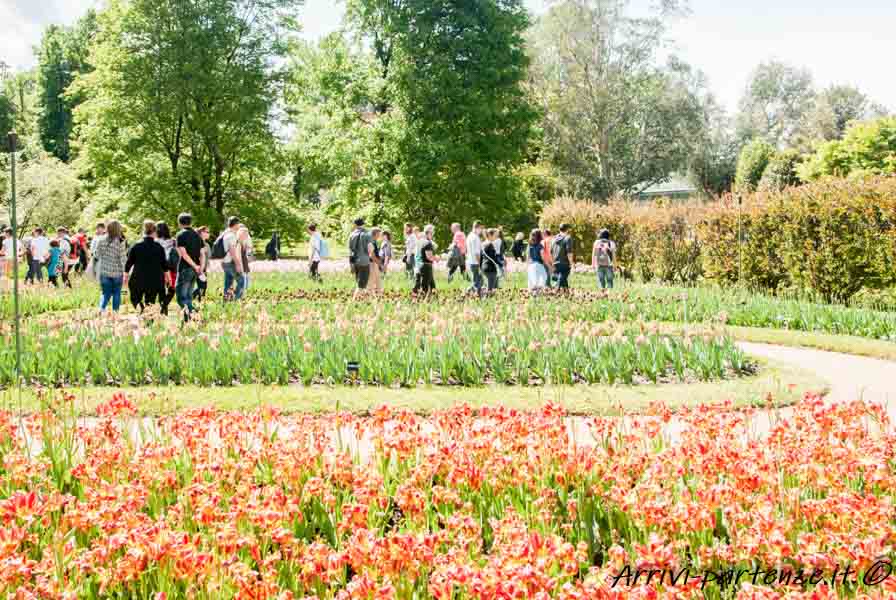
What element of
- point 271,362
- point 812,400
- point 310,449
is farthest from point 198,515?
point 271,362

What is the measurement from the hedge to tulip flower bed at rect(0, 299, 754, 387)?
686 cm

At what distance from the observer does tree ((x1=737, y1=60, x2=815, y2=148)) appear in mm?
72438

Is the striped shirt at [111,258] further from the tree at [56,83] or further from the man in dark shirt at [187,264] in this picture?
the tree at [56,83]

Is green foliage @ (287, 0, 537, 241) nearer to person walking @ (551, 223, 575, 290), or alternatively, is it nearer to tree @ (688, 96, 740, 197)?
person walking @ (551, 223, 575, 290)

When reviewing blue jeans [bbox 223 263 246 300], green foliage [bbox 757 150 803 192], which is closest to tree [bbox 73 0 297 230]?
blue jeans [bbox 223 263 246 300]

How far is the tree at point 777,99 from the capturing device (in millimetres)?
72438

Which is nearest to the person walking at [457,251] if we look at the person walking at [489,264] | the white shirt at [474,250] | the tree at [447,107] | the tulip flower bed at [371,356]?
the white shirt at [474,250]

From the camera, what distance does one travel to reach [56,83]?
60.2 metres

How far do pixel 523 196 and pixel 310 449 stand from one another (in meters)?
33.4

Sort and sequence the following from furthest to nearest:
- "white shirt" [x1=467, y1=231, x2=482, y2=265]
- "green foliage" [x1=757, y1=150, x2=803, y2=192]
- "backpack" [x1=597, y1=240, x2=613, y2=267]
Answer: "green foliage" [x1=757, y1=150, x2=803, y2=192] → "backpack" [x1=597, y1=240, x2=613, y2=267] → "white shirt" [x1=467, y1=231, x2=482, y2=265]

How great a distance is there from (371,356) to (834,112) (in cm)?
6367

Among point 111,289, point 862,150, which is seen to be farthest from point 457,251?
point 862,150

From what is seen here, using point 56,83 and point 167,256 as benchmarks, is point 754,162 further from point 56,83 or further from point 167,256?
point 167,256

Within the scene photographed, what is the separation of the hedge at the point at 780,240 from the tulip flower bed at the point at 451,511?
38.4 ft
